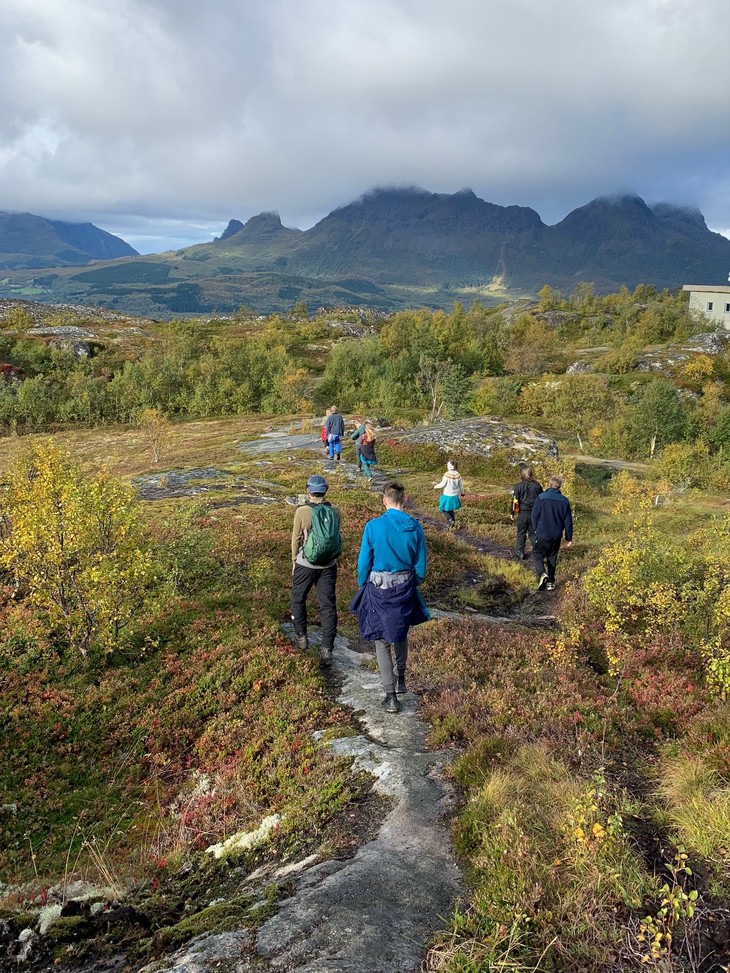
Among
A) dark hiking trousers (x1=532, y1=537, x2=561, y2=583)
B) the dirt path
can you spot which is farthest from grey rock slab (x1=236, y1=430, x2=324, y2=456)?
the dirt path

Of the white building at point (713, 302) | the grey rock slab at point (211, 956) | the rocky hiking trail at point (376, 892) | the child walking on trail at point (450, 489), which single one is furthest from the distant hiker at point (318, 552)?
the white building at point (713, 302)

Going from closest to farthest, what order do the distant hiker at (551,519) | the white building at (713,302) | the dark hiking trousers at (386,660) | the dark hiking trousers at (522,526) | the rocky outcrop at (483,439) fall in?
1. the dark hiking trousers at (386,660)
2. the distant hiker at (551,519)
3. the dark hiking trousers at (522,526)
4. the rocky outcrop at (483,439)
5. the white building at (713,302)

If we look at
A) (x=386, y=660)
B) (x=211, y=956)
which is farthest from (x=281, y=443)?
(x=211, y=956)

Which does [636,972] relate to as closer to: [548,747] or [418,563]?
[548,747]

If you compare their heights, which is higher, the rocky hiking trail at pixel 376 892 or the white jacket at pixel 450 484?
the white jacket at pixel 450 484

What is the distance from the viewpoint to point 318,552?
9406 mm

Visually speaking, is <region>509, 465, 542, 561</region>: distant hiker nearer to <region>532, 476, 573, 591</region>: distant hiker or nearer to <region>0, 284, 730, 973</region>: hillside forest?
<region>532, 476, 573, 591</region>: distant hiker

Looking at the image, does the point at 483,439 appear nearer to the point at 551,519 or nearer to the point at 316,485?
the point at 551,519

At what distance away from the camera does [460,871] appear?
488cm

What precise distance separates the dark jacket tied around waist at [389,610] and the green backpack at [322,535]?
5.01 ft

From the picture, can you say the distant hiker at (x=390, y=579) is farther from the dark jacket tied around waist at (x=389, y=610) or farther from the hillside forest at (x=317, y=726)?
the hillside forest at (x=317, y=726)

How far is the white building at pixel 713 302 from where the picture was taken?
12728 cm

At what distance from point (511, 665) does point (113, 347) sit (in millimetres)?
79865

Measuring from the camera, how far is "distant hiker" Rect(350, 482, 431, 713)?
7773 millimetres
